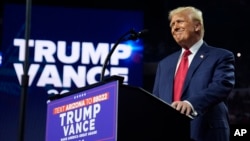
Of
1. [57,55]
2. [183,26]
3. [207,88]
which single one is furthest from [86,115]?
[57,55]

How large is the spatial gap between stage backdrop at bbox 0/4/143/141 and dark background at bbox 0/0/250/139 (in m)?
0.16

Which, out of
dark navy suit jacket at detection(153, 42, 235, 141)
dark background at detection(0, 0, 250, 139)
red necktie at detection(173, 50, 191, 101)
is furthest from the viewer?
dark background at detection(0, 0, 250, 139)

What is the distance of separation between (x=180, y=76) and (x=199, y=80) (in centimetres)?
12

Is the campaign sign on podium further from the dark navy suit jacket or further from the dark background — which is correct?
the dark background

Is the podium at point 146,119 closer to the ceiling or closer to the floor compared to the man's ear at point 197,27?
closer to the floor

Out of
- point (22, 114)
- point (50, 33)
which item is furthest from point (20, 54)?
point (22, 114)

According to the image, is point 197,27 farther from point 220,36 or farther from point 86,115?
point 220,36

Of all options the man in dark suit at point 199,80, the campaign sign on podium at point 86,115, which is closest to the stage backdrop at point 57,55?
the man in dark suit at point 199,80

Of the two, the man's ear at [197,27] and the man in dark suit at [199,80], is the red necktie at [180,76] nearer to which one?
the man in dark suit at [199,80]

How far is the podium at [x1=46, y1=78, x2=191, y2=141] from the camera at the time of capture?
7.77 ft

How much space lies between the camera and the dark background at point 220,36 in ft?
25.7

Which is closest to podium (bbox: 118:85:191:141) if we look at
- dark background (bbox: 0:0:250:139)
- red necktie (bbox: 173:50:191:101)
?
red necktie (bbox: 173:50:191:101)

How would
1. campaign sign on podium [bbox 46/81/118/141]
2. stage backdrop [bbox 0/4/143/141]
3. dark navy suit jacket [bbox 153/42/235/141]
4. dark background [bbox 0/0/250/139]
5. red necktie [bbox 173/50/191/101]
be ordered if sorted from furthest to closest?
1. stage backdrop [bbox 0/4/143/141]
2. dark background [bbox 0/0/250/139]
3. red necktie [bbox 173/50/191/101]
4. dark navy suit jacket [bbox 153/42/235/141]
5. campaign sign on podium [bbox 46/81/118/141]

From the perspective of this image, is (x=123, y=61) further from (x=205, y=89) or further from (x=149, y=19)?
(x=205, y=89)
